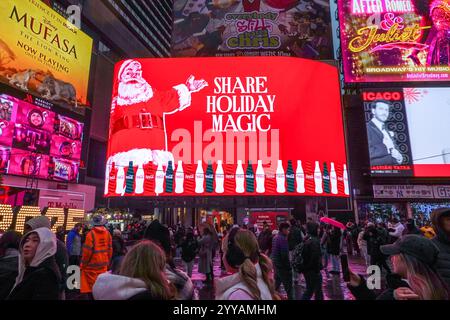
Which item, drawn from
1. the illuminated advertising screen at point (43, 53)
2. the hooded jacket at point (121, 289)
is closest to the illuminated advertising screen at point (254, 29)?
the illuminated advertising screen at point (43, 53)

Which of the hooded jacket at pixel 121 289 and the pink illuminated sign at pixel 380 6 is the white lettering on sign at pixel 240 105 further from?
the hooded jacket at pixel 121 289

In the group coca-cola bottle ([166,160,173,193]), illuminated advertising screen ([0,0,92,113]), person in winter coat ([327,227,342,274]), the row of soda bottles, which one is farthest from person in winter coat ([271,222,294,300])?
illuminated advertising screen ([0,0,92,113])

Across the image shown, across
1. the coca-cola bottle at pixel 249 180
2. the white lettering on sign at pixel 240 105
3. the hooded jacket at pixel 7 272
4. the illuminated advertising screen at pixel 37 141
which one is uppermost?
the white lettering on sign at pixel 240 105

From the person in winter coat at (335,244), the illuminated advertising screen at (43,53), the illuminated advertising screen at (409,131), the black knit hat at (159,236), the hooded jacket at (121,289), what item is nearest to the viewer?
the hooded jacket at (121,289)

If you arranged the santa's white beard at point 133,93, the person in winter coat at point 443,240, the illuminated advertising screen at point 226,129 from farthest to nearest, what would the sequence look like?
1. the santa's white beard at point 133,93
2. the illuminated advertising screen at point 226,129
3. the person in winter coat at point 443,240

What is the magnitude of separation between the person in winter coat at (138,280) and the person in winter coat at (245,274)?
43 centimetres

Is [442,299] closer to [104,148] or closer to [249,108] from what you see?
[249,108]

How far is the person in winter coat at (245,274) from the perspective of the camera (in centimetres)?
224

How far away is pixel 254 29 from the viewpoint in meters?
27.7

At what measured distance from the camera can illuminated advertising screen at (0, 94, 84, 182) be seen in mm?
19438

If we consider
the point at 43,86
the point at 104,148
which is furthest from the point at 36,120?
the point at 104,148

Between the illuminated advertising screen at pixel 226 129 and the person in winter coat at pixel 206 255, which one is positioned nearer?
the person in winter coat at pixel 206 255

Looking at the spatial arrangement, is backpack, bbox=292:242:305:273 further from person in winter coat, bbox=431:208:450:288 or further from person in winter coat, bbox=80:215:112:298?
person in winter coat, bbox=80:215:112:298
